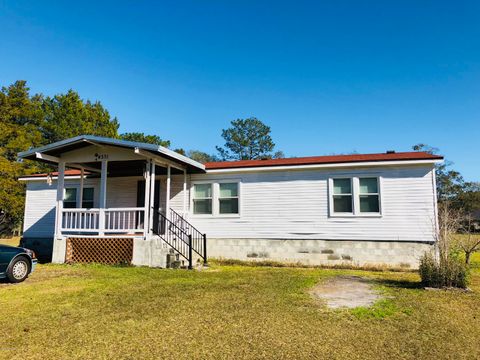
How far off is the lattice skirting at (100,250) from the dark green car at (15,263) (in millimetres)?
2892

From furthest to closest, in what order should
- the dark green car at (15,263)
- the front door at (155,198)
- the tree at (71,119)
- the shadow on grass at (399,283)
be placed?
1. the tree at (71,119)
2. the front door at (155,198)
3. the dark green car at (15,263)
4. the shadow on grass at (399,283)

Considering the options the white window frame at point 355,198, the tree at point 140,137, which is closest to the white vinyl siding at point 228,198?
the white window frame at point 355,198

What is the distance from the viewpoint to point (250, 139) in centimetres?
5694

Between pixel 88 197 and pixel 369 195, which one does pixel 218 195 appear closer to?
pixel 369 195

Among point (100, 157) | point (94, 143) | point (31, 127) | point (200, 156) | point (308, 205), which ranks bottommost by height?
point (308, 205)

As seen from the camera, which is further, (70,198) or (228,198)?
(70,198)

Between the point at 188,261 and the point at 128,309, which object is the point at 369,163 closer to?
the point at 188,261

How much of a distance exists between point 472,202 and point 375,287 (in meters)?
47.3

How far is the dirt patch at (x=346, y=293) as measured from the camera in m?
6.27

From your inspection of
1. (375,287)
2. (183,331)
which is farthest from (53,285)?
(375,287)

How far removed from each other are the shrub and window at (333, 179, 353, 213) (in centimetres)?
451

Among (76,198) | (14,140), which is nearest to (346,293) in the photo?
(76,198)

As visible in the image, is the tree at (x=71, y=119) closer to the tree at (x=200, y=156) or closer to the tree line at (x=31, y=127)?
the tree line at (x=31, y=127)

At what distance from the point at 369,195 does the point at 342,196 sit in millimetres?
914
